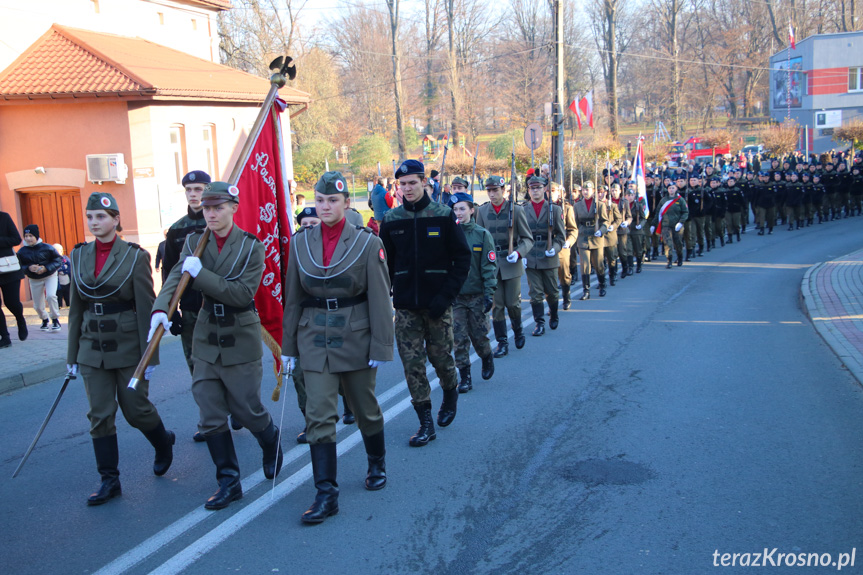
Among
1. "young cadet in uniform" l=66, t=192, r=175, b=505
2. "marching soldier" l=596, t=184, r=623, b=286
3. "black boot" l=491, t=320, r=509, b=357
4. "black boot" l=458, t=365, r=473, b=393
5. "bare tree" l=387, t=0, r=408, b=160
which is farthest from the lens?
"bare tree" l=387, t=0, r=408, b=160

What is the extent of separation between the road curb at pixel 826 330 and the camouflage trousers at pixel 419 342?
4134 mm

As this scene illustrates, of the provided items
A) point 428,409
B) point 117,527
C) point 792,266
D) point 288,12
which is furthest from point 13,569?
point 288,12

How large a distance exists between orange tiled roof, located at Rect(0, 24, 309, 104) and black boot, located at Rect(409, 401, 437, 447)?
11326 millimetres

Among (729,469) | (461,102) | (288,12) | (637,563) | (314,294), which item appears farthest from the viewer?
(461,102)

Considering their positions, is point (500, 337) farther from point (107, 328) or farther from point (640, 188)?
point (640, 188)

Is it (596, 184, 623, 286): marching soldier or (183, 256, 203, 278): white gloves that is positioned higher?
(183, 256, 203, 278): white gloves

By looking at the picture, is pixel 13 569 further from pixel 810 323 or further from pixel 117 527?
pixel 810 323

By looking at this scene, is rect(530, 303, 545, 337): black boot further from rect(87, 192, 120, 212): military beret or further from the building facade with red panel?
the building facade with red panel

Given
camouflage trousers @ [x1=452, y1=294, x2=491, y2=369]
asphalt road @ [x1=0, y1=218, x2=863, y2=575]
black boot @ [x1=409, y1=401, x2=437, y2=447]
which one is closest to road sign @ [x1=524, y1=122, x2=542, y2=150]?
asphalt road @ [x1=0, y1=218, x2=863, y2=575]

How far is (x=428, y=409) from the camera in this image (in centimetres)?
587

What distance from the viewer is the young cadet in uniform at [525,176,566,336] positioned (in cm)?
1010

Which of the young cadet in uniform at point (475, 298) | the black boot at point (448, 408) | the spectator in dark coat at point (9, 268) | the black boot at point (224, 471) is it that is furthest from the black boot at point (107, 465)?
the spectator in dark coat at point (9, 268)

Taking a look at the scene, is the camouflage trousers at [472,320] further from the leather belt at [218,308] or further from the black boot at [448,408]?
the leather belt at [218,308]

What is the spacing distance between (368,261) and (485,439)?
201cm
